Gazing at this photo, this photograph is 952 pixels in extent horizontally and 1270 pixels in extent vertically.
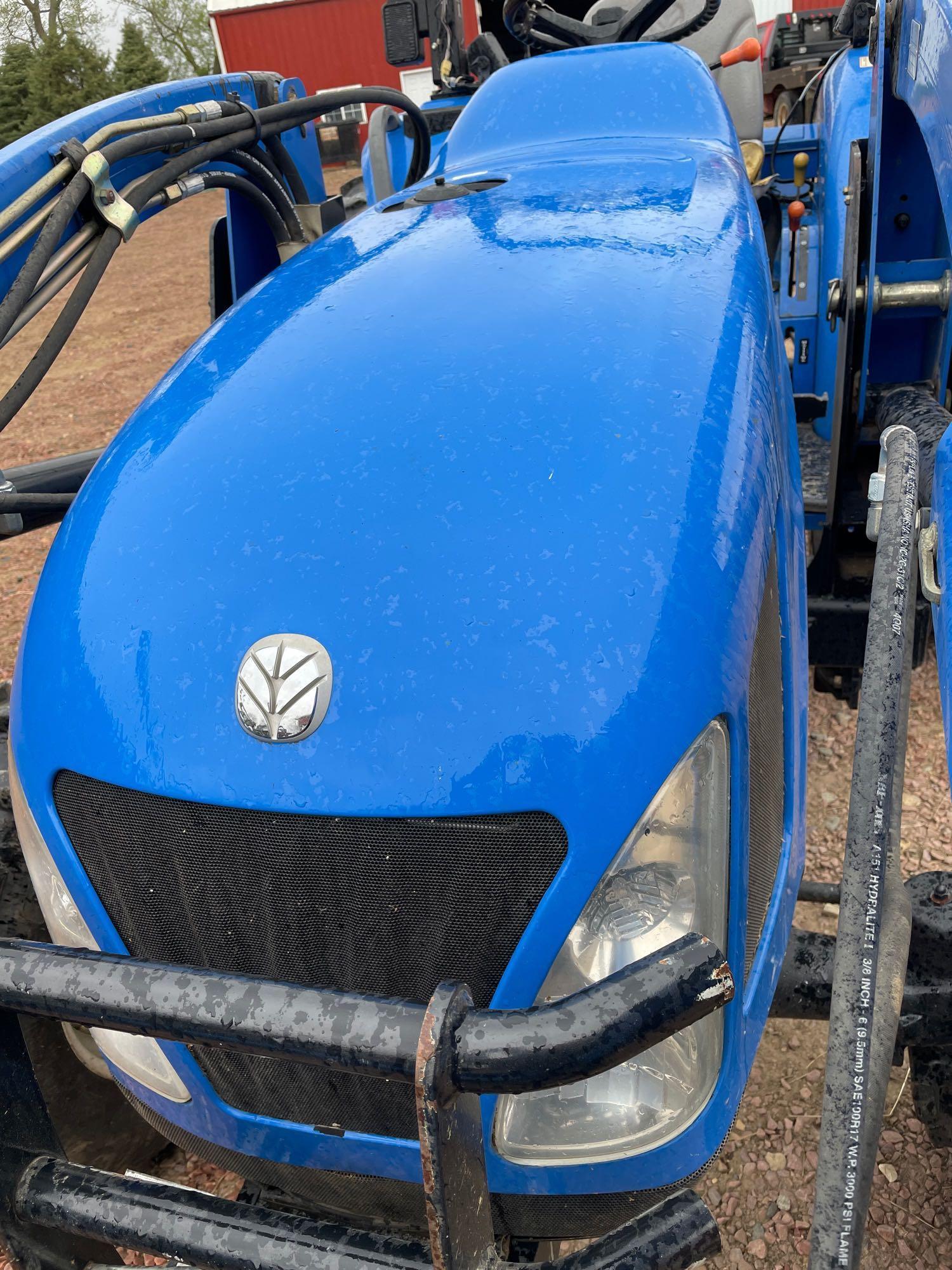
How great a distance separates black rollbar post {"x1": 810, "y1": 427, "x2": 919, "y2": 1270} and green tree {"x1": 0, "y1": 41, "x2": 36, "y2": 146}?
85.3ft

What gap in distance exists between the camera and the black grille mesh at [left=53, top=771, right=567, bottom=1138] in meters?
1.13

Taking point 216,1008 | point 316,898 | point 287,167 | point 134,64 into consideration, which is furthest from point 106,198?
point 134,64

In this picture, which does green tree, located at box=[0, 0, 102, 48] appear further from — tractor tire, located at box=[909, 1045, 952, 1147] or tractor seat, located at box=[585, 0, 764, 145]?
tractor tire, located at box=[909, 1045, 952, 1147]

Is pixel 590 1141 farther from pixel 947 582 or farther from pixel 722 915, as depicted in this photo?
pixel 947 582

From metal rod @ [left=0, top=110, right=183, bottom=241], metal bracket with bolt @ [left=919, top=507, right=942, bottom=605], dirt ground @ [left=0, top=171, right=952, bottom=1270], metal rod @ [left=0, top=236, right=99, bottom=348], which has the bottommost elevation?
dirt ground @ [left=0, top=171, right=952, bottom=1270]

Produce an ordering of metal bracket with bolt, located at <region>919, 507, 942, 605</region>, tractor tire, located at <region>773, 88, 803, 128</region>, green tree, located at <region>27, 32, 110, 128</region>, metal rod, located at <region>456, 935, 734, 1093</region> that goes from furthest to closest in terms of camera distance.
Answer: green tree, located at <region>27, 32, 110, 128</region>, tractor tire, located at <region>773, 88, 803, 128</region>, metal bracket with bolt, located at <region>919, 507, 942, 605</region>, metal rod, located at <region>456, 935, 734, 1093</region>

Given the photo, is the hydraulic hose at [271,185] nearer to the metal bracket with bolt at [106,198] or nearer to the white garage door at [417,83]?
the metal bracket with bolt at [106,198]

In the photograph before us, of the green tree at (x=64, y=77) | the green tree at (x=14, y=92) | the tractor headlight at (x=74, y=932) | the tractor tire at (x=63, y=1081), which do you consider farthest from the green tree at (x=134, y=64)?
the tractor headlight at (x=74, y=932)

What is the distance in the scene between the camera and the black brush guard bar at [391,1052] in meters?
0.91

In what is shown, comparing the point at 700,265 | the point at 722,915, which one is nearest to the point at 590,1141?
the point at 722,915

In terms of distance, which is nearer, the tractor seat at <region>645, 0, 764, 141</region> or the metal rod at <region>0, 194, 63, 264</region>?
the metal rod at <region>0, 194, 63, 264</region>

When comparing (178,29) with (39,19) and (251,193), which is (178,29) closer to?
(39,19)

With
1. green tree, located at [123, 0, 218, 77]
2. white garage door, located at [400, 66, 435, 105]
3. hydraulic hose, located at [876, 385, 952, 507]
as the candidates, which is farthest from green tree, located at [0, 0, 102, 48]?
hydraulic hose, located at [876, 385, 952, 507]

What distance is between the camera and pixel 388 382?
4.83ft
